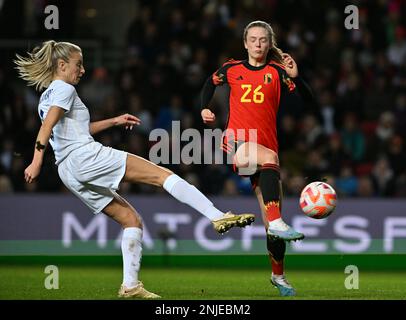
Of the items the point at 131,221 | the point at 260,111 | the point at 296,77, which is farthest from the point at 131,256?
the point at 296,77

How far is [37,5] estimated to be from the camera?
17.3 metres

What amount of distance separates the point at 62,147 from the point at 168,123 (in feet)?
23.4

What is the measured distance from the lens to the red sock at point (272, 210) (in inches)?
330

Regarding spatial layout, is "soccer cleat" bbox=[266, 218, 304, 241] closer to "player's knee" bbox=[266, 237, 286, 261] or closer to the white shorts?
"player's knee" bbox=[266, 237, 286, 261]

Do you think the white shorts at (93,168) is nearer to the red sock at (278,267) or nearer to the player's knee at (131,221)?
the player's knee at (131,221)

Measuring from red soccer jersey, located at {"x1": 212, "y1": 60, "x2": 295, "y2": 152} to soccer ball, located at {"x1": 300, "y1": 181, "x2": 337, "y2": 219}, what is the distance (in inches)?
18.3

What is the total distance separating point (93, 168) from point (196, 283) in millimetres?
2773

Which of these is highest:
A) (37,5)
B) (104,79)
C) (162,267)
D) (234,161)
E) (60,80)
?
(37,5)

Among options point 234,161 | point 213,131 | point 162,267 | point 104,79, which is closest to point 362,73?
point 213,131

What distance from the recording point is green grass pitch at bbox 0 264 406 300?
8867 mm

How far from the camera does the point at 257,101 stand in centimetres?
870

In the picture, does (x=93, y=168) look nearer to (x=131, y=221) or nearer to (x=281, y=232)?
(x=131, y=221)

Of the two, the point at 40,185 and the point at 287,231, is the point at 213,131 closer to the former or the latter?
the point at 40,185

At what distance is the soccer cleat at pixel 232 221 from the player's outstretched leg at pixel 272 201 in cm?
36
